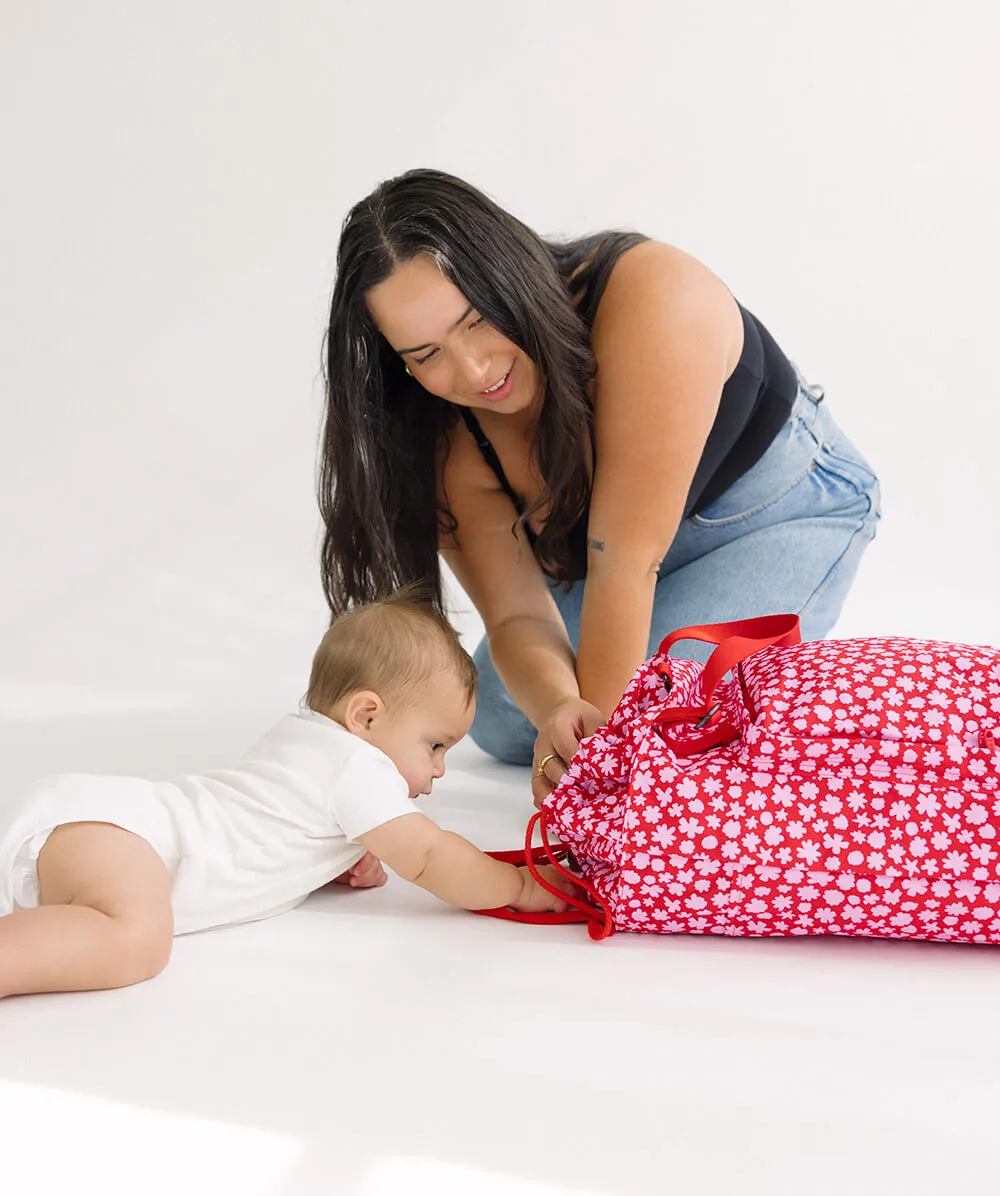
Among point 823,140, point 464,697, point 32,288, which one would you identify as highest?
point 823,140

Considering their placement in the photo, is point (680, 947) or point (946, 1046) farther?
point (680, 947)

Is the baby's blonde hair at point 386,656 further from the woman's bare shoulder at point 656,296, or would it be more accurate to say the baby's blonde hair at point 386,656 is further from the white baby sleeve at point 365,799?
the woman's bare shoulder at point 656,296

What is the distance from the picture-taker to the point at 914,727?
1.42 m

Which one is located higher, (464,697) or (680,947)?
(464,697)

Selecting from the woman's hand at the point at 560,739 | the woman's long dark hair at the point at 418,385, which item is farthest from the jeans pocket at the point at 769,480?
the woman's hand at the point at 560,739

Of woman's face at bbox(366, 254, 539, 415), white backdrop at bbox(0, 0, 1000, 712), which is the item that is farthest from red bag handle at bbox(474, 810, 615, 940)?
white backdrop at bbox(0, 0, 1000, 712)

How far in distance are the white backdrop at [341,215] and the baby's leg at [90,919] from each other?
1879mm

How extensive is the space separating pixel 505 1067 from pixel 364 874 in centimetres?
54

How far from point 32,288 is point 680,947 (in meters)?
3.01

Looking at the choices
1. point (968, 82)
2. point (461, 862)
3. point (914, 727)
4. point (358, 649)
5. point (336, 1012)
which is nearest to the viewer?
point (336, 1012)

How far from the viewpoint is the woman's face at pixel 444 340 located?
1.74 metres

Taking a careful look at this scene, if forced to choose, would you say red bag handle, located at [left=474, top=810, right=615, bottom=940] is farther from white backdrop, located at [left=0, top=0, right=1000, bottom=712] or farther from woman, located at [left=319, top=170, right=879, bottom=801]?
white backdrop, located at [left=0, top=0, right=1000, bottom=712]

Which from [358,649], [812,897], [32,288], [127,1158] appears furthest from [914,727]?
[32,288]

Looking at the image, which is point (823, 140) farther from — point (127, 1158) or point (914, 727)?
point (127, 1158)
